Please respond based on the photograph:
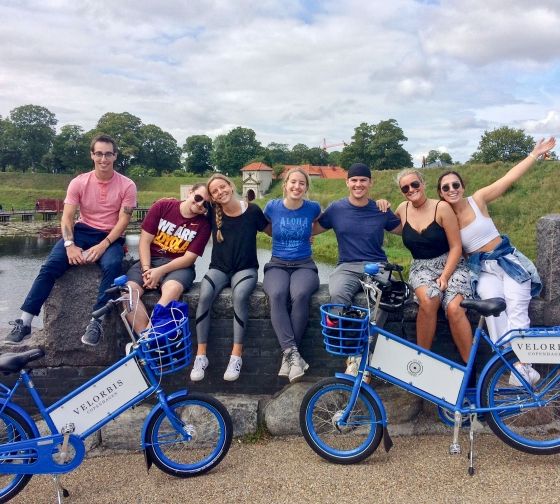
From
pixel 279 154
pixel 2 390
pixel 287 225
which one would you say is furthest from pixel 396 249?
pixel 279 154

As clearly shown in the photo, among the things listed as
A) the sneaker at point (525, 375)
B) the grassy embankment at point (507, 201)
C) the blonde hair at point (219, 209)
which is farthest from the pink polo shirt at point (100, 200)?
the grassy embankment at point (507, 201)

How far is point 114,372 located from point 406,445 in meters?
2.11

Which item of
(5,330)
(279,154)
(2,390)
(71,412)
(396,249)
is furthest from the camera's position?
(279,154)

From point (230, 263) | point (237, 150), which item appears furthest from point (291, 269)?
point (237, 150)

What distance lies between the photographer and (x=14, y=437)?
3.45 meters

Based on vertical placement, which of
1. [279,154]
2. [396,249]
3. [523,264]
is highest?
[279,154]

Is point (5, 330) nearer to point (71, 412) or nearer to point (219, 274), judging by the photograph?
point (71, 412)

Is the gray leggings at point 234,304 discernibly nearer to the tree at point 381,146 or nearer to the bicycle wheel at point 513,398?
the bicycle wheel at point 513,398

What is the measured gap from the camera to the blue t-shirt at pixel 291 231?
4531 millimetres

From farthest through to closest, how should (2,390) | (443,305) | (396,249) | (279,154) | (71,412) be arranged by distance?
(279,154), (396,249), (443,305), (2,390), (71,412)

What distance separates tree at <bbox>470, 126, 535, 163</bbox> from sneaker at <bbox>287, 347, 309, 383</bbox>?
51.5 meters

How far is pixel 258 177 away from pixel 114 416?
65378 millimetres

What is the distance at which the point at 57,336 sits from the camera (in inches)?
165

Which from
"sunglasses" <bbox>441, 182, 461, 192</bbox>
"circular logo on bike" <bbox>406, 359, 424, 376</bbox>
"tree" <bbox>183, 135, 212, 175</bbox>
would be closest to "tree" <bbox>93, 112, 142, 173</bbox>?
"tree" <bbox>183, 135, 212, 175</bbox>
